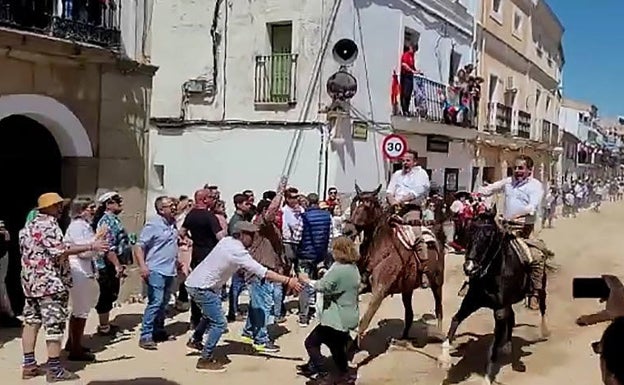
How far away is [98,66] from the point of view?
984cm

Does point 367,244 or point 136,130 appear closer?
point 367,244

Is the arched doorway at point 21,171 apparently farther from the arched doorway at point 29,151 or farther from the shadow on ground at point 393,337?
the shadow on ground at point 393,337

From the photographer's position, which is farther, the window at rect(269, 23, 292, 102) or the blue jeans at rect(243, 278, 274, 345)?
the window at rect(269, 23, 292, 102)

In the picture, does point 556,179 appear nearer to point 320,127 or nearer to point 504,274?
point 320,127

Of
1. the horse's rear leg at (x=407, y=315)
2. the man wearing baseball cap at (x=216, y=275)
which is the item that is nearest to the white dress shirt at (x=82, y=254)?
the man wearing baseball cap at (x=216, y=275)

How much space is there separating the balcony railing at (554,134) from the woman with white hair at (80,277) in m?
29.1

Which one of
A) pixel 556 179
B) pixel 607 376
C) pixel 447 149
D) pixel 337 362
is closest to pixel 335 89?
pixel 447 149

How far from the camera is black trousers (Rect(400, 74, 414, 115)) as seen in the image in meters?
16.6

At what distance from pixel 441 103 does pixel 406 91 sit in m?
2.20

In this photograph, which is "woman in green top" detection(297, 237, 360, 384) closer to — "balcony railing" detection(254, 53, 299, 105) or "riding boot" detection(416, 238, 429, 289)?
"riding boot" detection(416, 238, 429, 289)

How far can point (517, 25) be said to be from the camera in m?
27.1

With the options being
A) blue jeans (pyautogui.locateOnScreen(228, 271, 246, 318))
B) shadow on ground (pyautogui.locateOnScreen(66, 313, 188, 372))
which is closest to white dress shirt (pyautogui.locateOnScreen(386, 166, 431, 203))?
blue jeans (pyautogui.locateOnScreen(228, 271, 246, 318))

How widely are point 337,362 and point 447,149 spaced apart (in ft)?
46.7

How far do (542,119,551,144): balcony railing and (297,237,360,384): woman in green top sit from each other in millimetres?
26664
